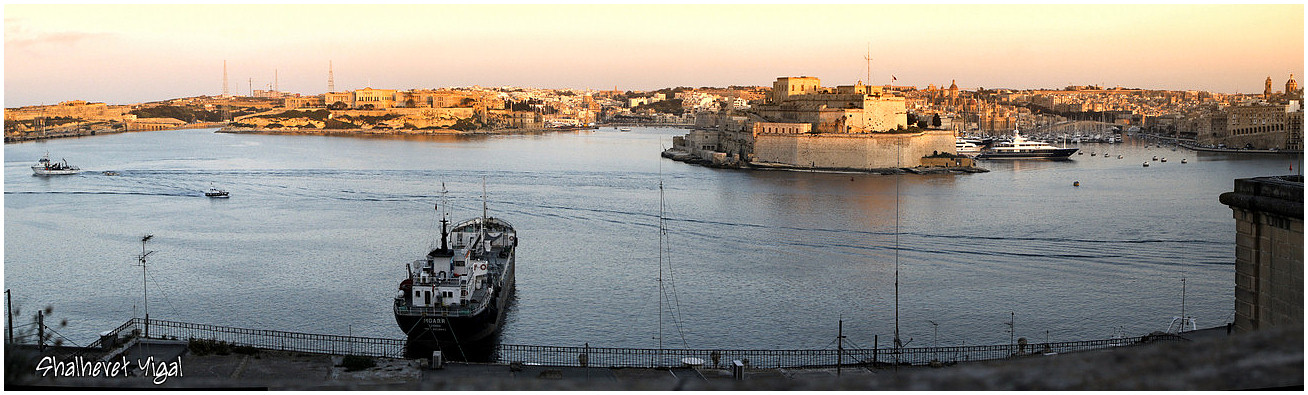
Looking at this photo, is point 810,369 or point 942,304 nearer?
point 810,369

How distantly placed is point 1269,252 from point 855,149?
19075mm

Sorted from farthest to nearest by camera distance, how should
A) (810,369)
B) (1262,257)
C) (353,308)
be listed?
(353,308)
(810,369)
(1262,257)

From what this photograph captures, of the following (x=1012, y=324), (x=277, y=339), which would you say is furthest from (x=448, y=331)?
(x=1012, y=324)

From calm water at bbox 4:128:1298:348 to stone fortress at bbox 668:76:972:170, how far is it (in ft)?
7.47

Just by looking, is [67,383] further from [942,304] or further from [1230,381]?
[942,304]

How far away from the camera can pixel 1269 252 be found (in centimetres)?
369

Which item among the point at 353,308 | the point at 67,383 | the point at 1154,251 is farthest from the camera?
the point at 1154,251

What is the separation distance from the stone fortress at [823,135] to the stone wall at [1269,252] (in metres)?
18.2

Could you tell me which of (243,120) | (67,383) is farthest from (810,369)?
(243,120)

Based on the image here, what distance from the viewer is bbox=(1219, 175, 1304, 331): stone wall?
3564 mm

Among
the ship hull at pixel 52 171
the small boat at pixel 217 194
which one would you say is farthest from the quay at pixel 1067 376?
the ship hull at pixel 52 171

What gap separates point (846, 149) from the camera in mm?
22703

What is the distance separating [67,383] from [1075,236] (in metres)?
10.1

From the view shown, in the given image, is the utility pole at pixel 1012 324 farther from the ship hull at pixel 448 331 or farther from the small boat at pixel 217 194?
the small boat at pixel 217 194
